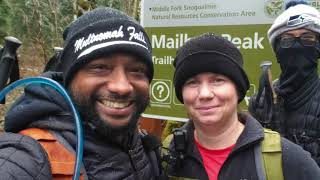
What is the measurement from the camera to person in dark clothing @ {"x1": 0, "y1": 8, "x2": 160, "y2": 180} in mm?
1614

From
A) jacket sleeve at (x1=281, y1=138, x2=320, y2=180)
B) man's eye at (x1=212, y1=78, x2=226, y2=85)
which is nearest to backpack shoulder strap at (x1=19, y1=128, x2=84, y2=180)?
man's eye at (x1=212, y1=78, x2=226, y2=85)

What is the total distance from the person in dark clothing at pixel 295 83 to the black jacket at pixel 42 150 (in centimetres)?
147

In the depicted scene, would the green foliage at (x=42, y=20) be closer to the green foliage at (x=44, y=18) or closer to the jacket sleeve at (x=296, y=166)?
the green foliage at (x=44, y=18)

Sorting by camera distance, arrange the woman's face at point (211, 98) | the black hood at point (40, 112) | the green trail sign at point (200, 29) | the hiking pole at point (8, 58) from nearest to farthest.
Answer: the black hood at point (40, 112)
the hiking pole at point (8, 58)
the woman's face at point (211, 98)
the green trail sign at point (200, 29)

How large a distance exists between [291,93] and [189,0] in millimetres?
1620

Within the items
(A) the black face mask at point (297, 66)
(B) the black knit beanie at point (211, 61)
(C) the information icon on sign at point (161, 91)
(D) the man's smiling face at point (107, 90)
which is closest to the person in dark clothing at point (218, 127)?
(B) the black knit beanie at point (211, 61)

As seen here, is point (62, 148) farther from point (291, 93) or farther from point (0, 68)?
point (291, 93)

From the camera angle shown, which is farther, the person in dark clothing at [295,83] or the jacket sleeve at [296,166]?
the person in dark clothing at [295,83]

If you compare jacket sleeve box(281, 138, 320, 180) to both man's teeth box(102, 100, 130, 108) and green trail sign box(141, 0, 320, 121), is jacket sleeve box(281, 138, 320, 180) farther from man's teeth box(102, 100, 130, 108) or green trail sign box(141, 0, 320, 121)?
green trail sign box(141, 0, 320, 121)

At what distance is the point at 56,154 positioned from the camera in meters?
1.50

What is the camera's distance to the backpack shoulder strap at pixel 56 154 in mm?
1471

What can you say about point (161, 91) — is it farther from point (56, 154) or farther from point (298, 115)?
point (56, 154)

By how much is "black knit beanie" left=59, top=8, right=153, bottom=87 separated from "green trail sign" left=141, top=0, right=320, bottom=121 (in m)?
2.18

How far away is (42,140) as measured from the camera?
1.51 metres
